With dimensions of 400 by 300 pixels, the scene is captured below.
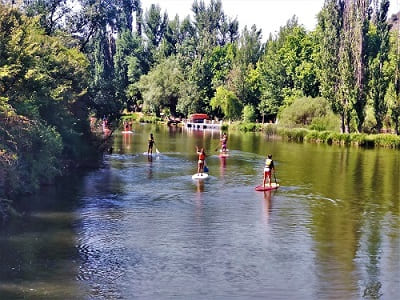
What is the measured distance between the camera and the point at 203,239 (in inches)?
801

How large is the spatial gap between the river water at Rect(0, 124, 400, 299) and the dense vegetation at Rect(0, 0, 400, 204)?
3352mm

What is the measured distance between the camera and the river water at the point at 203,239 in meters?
15.4

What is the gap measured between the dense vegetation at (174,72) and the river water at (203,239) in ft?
11.0

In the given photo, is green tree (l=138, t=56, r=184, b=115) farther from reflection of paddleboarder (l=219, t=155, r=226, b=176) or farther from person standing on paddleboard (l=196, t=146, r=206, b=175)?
person standing on paddleboard (l=196, t=146, r=206, b=175)

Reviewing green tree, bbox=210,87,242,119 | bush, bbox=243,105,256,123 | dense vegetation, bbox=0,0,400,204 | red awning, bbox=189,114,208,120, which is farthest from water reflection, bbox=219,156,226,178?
red awning, bbox=189,114,208,120

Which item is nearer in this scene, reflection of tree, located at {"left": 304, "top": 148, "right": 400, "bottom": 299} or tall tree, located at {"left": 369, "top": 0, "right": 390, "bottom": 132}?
reflection of tree, located at {"left": 304, "top": 148, "right": 400, "bottom": 299}

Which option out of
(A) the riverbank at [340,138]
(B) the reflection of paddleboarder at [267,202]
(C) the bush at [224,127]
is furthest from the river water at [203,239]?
(C) the bush at [224,127]

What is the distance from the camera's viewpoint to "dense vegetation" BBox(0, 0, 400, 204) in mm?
26406

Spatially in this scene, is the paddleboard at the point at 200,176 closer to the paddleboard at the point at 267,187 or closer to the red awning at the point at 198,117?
the paddleboard at the point at 267,187

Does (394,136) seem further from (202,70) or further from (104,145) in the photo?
(202,70)

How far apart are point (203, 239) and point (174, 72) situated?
91628mm

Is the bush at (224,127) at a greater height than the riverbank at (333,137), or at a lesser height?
greater

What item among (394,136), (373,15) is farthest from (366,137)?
(373,15)

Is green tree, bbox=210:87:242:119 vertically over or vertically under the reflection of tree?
over
